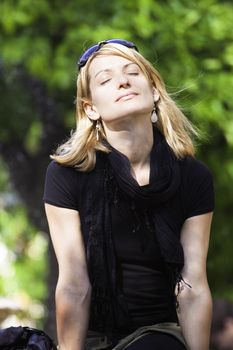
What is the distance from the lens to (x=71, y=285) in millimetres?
3570

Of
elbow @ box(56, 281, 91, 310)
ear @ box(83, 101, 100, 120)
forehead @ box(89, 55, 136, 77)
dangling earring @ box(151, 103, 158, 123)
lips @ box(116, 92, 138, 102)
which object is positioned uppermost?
forehead @ box(89, 55, 136, 77)

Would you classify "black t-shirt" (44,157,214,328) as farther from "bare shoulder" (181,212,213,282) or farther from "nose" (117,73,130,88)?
"nose" (117,73,130,88)

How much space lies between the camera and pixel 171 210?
367 centimetres

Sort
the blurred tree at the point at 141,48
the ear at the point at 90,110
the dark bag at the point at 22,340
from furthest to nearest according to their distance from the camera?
the blurred tree at the point at 141,48, the ear at the point at 90,110, the dark bag at the point at 22,340

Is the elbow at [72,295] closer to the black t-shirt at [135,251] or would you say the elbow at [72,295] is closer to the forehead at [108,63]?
the black t-shirt at [135,251]

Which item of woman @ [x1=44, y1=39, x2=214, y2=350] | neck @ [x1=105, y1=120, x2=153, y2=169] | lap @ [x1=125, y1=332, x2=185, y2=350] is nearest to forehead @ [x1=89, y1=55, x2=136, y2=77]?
woman @ [x1=44, y1=39, x2=214, y2=350]

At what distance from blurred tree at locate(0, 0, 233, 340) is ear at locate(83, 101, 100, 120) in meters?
2.52

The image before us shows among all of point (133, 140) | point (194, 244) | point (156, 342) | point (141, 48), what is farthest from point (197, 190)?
point (141, 48)

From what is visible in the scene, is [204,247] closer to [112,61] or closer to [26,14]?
[112,61]

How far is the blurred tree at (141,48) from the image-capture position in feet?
22.2

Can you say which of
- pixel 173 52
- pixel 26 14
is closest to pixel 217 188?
pixel 173 52

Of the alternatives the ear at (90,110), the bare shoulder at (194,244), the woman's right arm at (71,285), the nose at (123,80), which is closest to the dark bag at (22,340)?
the woman's right arm at (71,285)

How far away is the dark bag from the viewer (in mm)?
3463

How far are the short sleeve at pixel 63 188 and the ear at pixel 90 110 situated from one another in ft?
0.83
